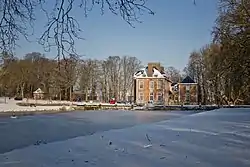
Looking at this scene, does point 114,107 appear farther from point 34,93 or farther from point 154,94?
point 34,93

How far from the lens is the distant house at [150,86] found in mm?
76250

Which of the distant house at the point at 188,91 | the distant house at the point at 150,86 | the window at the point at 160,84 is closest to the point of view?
the distant house at the point at 188,91

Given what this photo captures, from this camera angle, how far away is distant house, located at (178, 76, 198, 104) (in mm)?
74938

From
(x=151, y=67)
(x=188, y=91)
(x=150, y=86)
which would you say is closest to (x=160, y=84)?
(x=150, y=86)

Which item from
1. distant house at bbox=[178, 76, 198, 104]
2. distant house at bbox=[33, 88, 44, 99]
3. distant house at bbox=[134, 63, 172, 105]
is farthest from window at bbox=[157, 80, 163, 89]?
distant house at bbox=[33, 88, 44, 99]

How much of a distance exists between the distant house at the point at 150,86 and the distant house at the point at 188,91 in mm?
3670

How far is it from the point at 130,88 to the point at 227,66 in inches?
2580

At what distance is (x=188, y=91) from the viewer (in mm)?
76625

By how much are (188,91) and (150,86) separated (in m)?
7.58

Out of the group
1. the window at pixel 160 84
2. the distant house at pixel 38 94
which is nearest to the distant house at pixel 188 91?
the window at pixel 160 84

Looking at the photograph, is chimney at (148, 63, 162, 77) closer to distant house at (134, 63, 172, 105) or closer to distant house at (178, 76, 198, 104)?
distant house at (134, 63, 172, 105)

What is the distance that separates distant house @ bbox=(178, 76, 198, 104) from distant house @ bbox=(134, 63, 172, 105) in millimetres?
3670

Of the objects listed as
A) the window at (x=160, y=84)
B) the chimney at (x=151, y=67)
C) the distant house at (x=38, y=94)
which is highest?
the chimney at (x=151, y=67)

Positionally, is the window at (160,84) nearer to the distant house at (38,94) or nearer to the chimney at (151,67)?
the chimney at (151,67)
